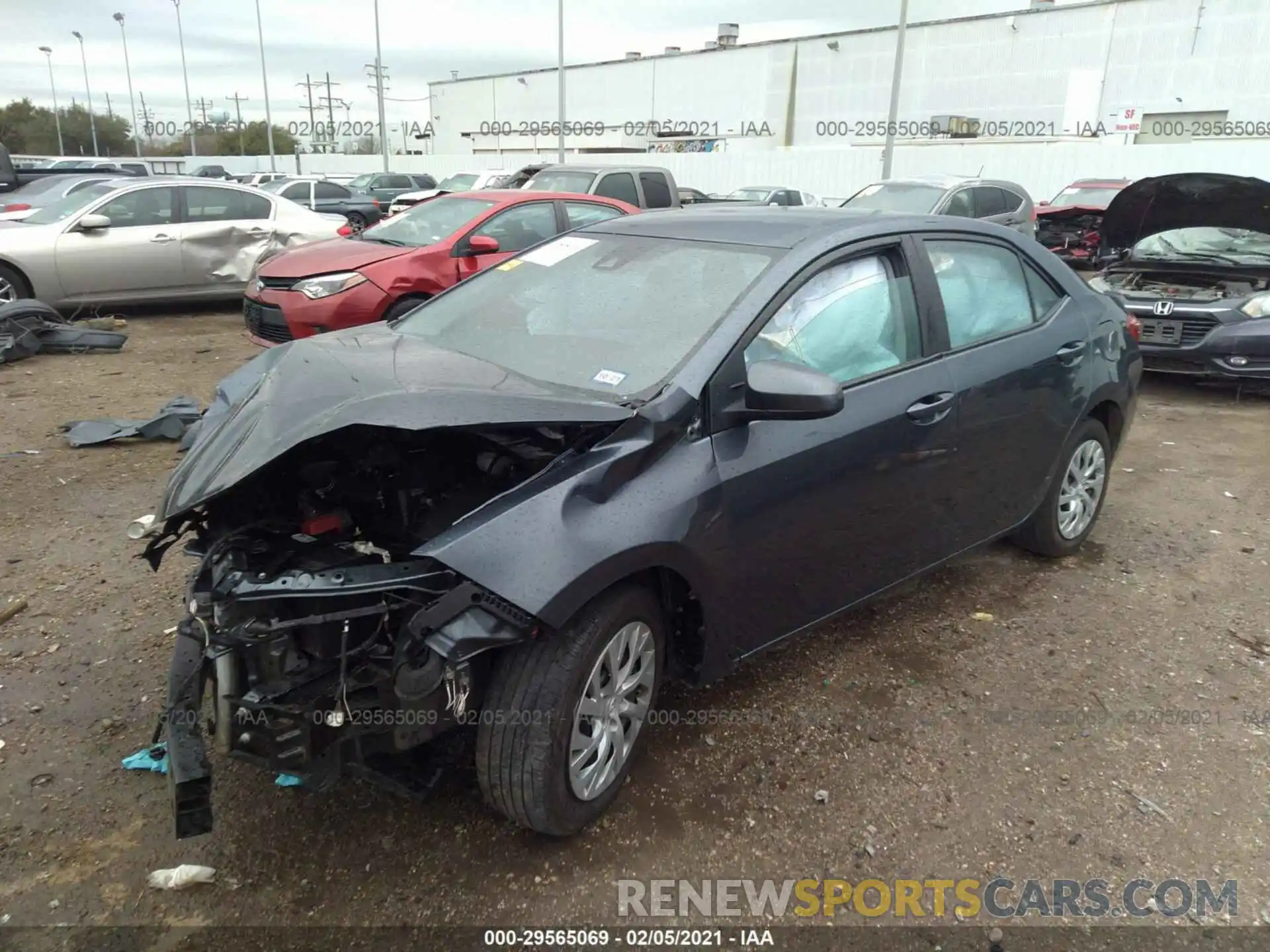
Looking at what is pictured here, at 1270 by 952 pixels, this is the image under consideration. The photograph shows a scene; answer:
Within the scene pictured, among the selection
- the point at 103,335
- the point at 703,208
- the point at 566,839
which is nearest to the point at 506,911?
the point at 566,839

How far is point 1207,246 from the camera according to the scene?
823cm

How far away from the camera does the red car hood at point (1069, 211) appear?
15960 millimetres

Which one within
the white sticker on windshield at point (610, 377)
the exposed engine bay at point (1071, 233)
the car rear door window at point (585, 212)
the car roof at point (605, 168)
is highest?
the car roof at point (605, 168)

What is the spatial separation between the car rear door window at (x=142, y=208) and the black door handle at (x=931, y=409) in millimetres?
9276

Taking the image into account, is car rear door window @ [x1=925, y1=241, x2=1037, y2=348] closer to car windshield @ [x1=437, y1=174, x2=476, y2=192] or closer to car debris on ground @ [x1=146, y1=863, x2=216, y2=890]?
car debris on ground @ [x1=146, y1=863, x2=216, y2=890]

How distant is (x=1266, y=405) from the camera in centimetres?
762

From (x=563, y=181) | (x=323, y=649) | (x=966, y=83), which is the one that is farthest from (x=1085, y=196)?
(x=966, y=83)

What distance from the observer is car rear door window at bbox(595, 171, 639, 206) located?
1094cm

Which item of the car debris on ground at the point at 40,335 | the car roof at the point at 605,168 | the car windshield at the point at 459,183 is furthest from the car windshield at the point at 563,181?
the car windshield at the point at 459,183

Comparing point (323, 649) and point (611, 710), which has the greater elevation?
point (323, 649)

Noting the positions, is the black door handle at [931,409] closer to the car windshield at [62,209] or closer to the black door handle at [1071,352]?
the black door handle at [1071,352]

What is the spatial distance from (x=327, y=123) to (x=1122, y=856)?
79421 mm

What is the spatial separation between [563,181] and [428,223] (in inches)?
145

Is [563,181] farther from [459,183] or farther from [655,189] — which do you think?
[459,183]
